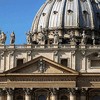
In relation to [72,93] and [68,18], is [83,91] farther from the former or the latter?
[68,18]

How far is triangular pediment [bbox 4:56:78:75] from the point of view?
245 feet

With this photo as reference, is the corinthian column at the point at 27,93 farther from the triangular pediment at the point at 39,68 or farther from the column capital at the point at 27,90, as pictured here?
the triangular pediment at the point at 39,68

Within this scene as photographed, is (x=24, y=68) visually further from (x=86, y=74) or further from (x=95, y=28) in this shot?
(x=95, y=28)

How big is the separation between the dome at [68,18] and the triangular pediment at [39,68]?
70.7 feet

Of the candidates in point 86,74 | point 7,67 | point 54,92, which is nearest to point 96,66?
point 86,74

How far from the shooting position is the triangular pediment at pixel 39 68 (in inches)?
2940

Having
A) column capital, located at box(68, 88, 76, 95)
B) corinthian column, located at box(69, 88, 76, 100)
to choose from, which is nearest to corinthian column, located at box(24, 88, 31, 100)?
column capital, located at box(68, 88, 76, 95)

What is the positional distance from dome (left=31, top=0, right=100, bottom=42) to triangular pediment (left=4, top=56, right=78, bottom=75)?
2156 centimetres

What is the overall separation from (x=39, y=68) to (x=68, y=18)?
2865cm

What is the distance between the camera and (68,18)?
335 feet

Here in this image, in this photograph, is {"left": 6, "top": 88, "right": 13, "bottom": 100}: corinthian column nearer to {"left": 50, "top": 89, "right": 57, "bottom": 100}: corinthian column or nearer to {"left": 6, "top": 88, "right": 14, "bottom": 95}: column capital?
{"left": 6, "top": 88, "right": 14, "bottom": 95}: column capital

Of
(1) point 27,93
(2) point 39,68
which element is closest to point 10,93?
(1) point 27,93

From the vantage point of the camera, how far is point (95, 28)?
3974 inches

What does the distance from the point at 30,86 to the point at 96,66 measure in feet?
28.9
